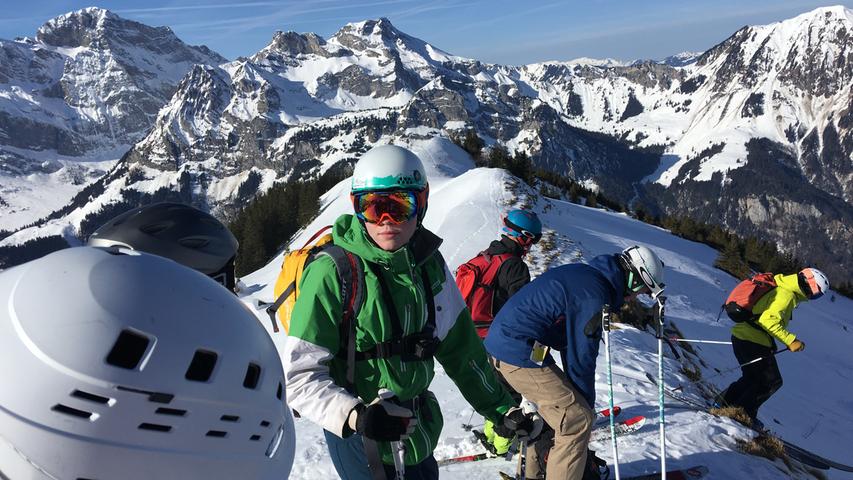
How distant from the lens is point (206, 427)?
180 cm

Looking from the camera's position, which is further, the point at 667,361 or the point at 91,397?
the point at 667,361

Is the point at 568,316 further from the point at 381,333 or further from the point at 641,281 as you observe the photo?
the point at 381,333

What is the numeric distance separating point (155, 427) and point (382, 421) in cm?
121

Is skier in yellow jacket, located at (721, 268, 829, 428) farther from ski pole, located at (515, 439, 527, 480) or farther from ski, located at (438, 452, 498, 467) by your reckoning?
ski pole, located at (515, 439, 527, 480)

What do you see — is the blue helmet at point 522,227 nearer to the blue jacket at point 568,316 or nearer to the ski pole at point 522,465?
the blue jacket at point 568,316

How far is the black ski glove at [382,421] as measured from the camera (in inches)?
104

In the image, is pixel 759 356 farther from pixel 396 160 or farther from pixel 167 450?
pixel 167 450

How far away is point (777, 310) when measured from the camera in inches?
324

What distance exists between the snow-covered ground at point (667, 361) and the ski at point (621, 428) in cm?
12

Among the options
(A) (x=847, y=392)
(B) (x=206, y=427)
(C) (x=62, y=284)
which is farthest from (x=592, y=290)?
(A) (x=847, y=392)

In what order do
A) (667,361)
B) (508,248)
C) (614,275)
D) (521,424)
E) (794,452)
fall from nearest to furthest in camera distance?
(521,424) → (614,275) → (508,248) → (794,452) → (667,361)

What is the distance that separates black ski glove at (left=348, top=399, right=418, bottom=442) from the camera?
2.65 metres

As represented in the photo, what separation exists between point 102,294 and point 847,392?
64.7 feet

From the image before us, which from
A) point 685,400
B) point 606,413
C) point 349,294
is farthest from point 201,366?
point 685,400
